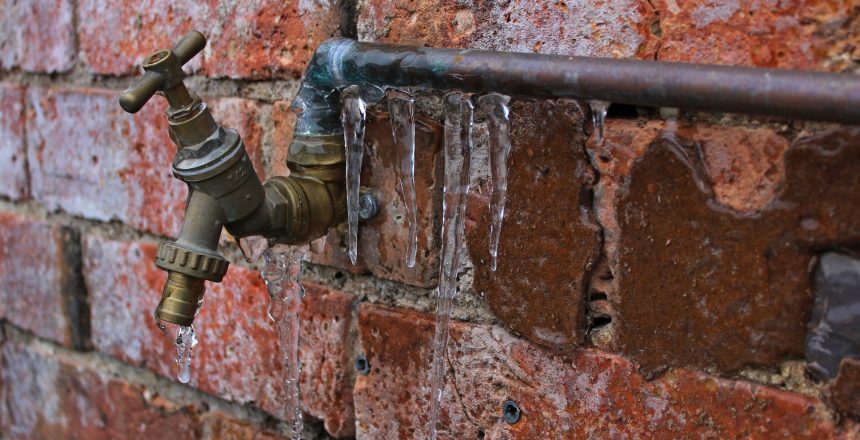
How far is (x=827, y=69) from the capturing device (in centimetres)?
76

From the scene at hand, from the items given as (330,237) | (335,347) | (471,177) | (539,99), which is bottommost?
(335,347)

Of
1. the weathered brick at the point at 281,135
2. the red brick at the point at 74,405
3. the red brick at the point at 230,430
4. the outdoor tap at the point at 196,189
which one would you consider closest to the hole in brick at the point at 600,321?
the outdoor tap at the point at 196,189

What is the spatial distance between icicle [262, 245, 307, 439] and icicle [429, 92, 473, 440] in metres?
0.21

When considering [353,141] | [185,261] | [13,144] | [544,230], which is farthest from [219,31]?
[13,144]

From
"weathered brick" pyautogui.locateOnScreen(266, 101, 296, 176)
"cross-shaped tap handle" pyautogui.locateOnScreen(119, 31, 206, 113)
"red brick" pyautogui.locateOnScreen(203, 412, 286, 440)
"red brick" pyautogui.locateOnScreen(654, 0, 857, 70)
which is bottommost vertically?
"red brick" pyautogui.locateOnScreen(203, 412, 286, 440)

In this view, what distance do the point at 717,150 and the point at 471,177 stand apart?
30 centimetres

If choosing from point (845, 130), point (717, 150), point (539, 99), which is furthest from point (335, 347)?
point (845, 130)

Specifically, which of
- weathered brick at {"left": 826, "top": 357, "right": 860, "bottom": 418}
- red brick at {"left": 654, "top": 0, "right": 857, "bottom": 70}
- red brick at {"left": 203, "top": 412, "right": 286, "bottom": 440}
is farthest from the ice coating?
weathered brick at {"left": 826, "top": 357, "right": 860, "bottom": 418}

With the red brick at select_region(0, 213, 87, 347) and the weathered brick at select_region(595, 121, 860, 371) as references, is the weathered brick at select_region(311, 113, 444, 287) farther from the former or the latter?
the red brick at select_region(0, 213, 87, 347)

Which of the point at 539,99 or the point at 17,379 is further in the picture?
the point at 17,379

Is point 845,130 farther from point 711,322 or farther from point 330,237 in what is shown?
point 330,237

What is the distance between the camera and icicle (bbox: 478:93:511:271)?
937mm

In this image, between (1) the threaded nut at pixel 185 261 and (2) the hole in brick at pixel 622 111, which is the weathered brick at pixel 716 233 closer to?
(2) the hole in brick at pixel 622 111

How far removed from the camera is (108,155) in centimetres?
156
